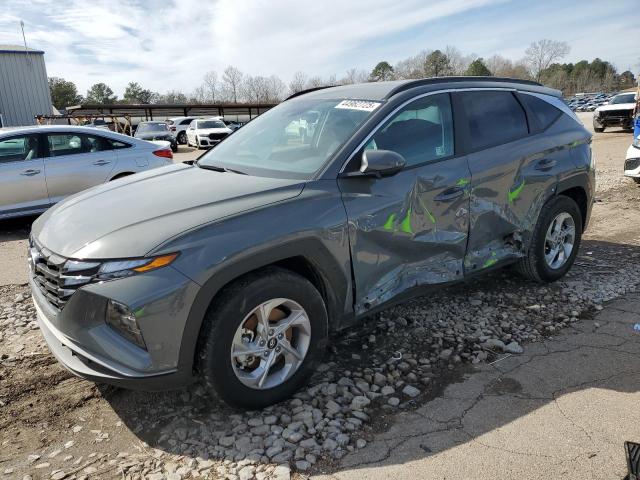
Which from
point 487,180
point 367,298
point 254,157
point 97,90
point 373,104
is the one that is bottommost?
point 367,298

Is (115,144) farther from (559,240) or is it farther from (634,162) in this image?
(634,162)

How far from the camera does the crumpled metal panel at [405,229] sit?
10.2ft

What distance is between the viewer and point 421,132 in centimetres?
360

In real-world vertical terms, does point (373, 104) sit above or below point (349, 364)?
above

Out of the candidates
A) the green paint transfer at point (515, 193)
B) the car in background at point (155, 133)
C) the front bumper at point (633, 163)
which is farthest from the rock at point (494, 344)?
the car in background at point (155, 133)

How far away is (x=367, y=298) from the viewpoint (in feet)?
10.5

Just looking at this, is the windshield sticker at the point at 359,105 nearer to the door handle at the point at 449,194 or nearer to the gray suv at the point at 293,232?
the gray suv at the point at 293,232

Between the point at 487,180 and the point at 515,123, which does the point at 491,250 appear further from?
the point at 515,123

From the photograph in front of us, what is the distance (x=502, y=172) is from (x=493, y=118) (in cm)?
50

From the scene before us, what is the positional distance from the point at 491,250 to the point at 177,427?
269 cm

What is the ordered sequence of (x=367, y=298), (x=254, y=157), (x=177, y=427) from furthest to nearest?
1. (x=254, y=157)
2. (x=367, y=298)
3. (x=177, y=427)

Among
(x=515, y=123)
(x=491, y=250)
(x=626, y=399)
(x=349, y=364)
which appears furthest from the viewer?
→ (x=515, y=123)

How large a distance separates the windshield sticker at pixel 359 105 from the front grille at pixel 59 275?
2031 mm

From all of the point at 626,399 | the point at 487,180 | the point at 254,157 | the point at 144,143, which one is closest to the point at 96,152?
the point at 144,143
